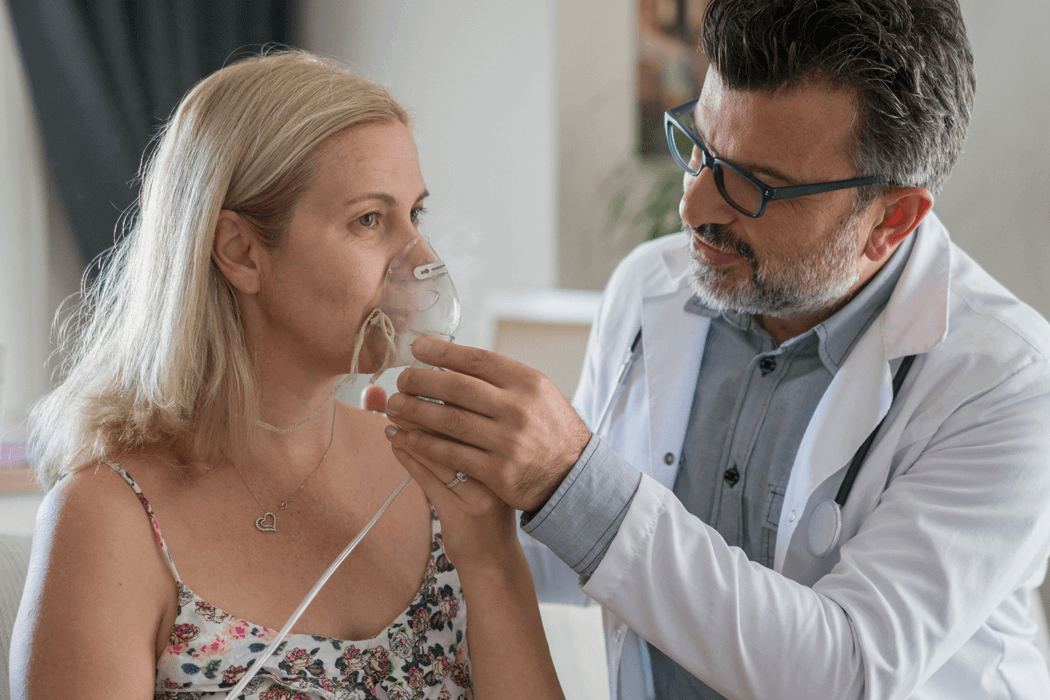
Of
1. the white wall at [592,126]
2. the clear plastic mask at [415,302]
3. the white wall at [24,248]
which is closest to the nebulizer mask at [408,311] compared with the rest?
the clear plastic mask at [415,302]

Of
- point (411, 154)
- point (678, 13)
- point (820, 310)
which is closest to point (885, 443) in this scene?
point (820, 310)

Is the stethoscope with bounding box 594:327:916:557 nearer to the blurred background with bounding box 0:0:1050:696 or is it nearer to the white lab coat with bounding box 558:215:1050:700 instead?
the white lab coat with bounding box 558:215:1050:700

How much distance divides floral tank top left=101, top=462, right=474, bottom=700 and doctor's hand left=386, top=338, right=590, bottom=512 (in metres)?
0.30

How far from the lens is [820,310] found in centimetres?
156

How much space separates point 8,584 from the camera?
4.44 ft

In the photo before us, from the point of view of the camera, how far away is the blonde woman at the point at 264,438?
114 cm

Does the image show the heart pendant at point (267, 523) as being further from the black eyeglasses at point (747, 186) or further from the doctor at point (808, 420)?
the black eyeglasses at point (747, 186)

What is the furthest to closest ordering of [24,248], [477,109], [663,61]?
[663,61], [477,109], [24,248]

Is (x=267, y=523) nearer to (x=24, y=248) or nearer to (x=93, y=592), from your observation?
(x=93, y=592)

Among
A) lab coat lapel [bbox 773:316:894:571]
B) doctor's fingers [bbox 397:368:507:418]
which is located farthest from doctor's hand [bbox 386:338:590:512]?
lab coat lapel [bbox 773:316:894:571]

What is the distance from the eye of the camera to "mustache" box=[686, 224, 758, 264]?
149cm

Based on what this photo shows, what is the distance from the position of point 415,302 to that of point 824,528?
74 cm

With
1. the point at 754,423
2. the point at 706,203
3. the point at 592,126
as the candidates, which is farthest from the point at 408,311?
the point at 592,126

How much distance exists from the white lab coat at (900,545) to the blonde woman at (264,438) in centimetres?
25
